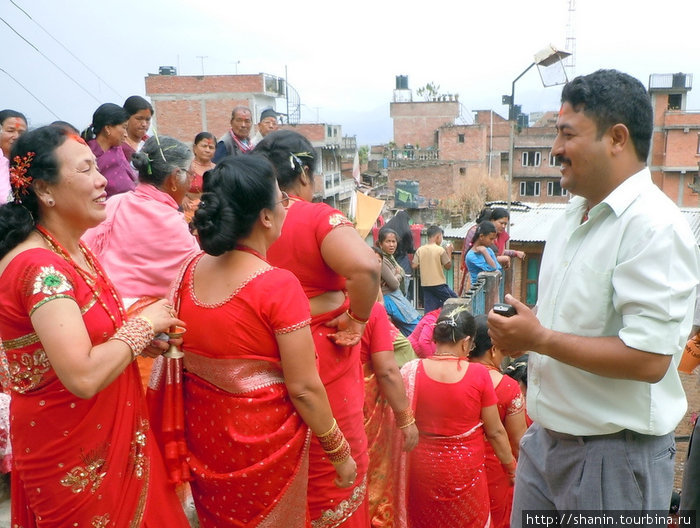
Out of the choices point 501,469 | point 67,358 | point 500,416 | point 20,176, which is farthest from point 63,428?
point 501,469

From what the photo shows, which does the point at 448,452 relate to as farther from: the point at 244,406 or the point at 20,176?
the point at 20,176

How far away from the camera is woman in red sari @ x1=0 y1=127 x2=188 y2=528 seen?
1857 mm

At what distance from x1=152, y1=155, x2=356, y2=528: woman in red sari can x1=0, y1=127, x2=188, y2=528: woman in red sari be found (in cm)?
16

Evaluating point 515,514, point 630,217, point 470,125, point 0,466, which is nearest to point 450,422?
point 515,514

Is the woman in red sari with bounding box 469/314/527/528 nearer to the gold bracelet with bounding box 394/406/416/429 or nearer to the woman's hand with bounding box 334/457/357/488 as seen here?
the gold bracelet with bounding box 394/406/416/429

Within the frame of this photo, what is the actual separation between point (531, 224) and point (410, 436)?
619 inches

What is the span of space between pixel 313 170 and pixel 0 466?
2.12m

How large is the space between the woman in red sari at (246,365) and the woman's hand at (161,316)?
52 mm

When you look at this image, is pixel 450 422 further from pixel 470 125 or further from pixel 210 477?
pixel 470 125

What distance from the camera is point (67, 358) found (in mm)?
1805

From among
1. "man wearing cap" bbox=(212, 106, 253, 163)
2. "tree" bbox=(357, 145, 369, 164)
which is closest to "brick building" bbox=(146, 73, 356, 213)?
"tree" bbox=(357, 145, 369, 164)

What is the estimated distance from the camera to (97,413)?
6.52ft

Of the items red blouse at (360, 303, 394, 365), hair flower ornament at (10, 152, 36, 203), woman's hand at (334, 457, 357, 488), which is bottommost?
woman's hand at (334, 457, 357, 488)

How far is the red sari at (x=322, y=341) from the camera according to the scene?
8.28 ft
